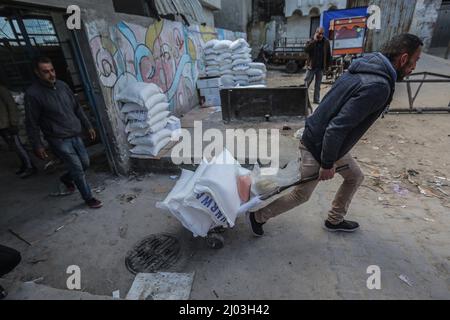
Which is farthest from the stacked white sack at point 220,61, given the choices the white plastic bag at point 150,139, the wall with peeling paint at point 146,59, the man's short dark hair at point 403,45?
the man's short dark hair at point 403,45

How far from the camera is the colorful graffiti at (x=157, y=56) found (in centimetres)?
354

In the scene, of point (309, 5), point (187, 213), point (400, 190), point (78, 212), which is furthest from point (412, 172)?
point (309, 5)

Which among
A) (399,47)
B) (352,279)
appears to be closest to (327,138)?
(399,47)

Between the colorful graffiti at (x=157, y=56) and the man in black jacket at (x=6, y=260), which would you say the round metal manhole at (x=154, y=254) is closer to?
the man in black jacket at (x=6, y=260)

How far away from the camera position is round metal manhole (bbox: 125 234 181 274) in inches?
92.1

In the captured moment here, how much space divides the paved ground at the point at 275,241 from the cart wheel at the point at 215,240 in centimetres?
7

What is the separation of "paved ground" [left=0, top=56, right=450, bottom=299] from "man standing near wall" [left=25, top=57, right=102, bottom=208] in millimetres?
710

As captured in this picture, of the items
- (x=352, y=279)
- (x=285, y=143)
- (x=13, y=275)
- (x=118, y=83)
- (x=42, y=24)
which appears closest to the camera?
(x=352, y=279)

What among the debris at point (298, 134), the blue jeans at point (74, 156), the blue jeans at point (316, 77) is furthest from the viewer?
the blue jeans at point (316, 77)

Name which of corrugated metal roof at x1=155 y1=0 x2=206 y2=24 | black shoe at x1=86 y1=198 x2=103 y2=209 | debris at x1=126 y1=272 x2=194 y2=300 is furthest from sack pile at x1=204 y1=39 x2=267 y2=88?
debris at x1=126 y1=272 x2=194 y2=300

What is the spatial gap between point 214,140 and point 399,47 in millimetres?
3278

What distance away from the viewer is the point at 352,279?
2053mm

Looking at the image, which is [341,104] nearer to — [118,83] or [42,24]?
[118,83]

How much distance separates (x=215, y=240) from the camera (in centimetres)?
241
